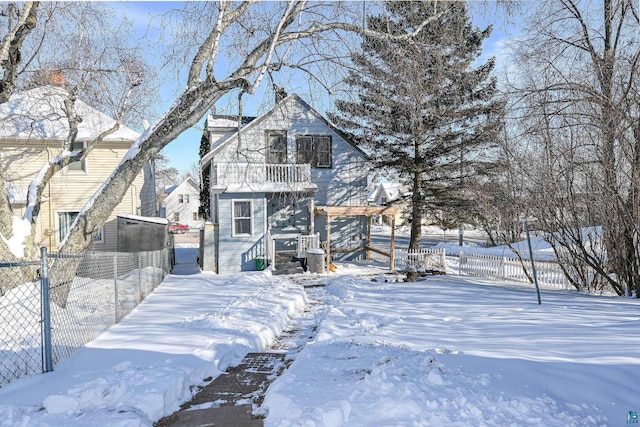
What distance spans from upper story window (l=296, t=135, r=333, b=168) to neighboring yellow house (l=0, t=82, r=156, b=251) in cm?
685

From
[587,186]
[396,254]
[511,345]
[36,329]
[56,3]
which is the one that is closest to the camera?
[511,345]

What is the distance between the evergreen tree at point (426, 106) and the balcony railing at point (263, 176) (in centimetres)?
284

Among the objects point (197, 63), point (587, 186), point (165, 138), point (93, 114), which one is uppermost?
point (93, 114)

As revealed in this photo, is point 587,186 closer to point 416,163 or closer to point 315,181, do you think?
point 416,163

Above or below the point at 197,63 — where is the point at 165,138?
below

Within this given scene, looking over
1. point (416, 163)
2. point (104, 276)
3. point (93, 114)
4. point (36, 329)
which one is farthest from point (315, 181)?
point (36, 329)

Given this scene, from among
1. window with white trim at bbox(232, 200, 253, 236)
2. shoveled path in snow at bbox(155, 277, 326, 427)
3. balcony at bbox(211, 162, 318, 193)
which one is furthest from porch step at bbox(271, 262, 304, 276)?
shoveled path in snow at bbox(155, 277, 326, 427)

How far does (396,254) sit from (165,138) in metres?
11.6

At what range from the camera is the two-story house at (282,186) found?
15125mm

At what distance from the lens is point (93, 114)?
16.0m

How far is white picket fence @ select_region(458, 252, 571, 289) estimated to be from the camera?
12.2 m

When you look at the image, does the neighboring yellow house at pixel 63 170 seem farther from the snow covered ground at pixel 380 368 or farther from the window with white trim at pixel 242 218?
the snow covered ground at pixel 380 368

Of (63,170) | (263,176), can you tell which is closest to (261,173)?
(263,176)

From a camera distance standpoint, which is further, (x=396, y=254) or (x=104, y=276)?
(x=396, y=254)
